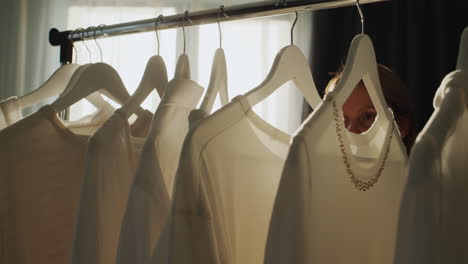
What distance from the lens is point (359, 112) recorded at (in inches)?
40.8

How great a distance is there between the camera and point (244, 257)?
67 centimetres

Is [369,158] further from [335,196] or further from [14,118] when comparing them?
[14,118]

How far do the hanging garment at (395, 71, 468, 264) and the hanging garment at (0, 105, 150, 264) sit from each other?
1.77ft

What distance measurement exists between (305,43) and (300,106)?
289 mm

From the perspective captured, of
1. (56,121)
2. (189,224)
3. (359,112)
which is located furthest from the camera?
(359,112)

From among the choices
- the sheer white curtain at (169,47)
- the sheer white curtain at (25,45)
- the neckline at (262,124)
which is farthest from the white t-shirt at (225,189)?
the sheer white curtain at (25,45)

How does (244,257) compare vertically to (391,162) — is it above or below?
below

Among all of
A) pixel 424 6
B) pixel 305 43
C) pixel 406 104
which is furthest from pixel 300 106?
pixel 406 104

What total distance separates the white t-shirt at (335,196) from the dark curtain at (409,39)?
4.75 ft

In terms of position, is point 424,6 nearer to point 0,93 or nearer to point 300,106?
point 300,106

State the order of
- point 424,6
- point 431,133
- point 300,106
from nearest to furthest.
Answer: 1. point 431,133
2. point 424,6
3. point 300,106

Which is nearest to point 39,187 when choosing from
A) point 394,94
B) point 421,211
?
point 421,211

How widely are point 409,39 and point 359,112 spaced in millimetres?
1194

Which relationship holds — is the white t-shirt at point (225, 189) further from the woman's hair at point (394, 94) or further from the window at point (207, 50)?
the window at point (207, 50)
